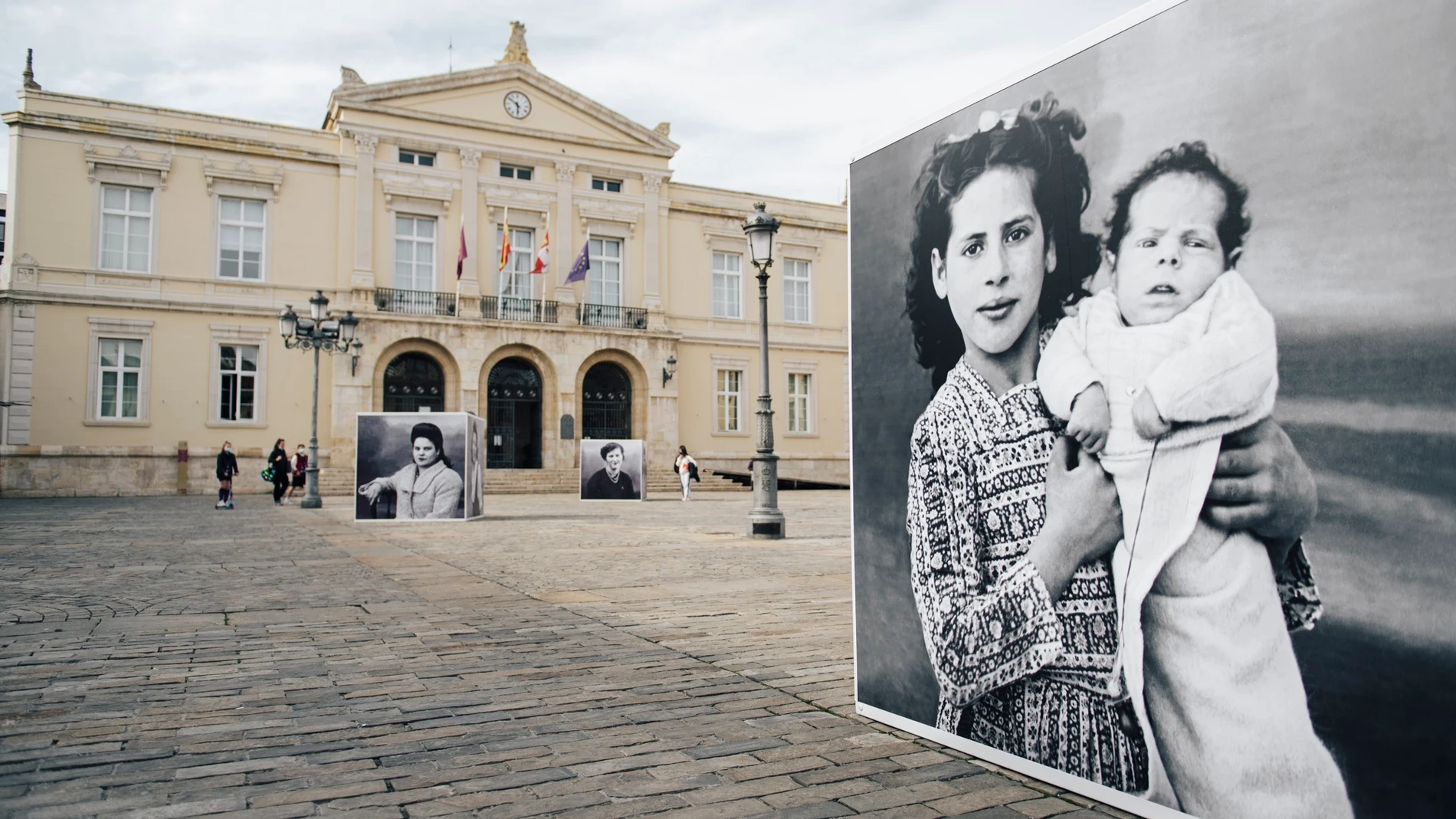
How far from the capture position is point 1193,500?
106 inches

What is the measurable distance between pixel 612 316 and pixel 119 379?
15859 millimetres

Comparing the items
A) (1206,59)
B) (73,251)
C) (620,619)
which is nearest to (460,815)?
(1206,59)

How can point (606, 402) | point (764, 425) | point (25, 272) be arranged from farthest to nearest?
point (606, 402), point (25, 272), point (764, 425)

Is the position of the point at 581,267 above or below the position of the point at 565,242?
below

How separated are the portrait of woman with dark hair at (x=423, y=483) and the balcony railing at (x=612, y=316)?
18.6 metres

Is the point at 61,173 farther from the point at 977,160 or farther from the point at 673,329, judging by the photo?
the point at 977,160

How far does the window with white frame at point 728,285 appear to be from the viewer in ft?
130

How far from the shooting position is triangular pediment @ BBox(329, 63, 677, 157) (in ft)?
110

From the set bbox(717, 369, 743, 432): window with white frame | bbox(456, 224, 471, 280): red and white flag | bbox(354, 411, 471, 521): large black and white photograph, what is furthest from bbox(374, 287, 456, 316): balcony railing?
bbox(354, 411, 471, 521): large black and white photograph

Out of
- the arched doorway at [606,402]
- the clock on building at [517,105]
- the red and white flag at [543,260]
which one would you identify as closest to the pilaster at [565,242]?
the red and white flag at [543,260]

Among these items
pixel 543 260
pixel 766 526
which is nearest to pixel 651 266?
pixel 543 260

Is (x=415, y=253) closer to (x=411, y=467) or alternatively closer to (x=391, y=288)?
(x=391, y=288)

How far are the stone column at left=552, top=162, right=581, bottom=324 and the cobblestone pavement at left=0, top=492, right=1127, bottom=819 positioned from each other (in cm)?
2591

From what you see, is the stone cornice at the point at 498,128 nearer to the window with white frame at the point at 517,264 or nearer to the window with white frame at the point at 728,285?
the window with white frame at the point at 517,264
